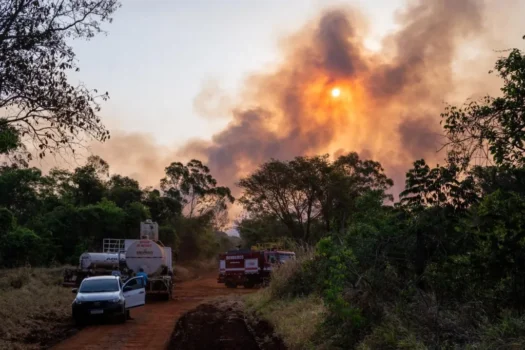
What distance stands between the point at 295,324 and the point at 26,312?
1072 centimetres

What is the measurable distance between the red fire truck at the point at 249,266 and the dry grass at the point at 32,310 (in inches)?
556

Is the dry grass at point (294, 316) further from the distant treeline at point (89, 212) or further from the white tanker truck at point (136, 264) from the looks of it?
the distant treeline at point (89, 212)

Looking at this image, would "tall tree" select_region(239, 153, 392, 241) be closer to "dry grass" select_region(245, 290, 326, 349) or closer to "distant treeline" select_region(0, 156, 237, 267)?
"distant treeline" select_region(0, 156, 237, 267)

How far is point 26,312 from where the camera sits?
1967 cm

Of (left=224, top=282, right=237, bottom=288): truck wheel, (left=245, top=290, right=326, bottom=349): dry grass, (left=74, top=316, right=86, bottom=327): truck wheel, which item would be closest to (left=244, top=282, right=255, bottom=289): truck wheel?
(left=224, top=282, right=237, bottom=288): truck wheel

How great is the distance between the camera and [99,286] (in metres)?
19.9

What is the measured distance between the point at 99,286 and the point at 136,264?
9765 millimetres

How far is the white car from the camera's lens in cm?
1842

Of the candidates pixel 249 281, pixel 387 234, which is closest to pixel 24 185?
pixel 249 281

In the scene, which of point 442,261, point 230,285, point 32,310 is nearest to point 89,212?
point 230,285

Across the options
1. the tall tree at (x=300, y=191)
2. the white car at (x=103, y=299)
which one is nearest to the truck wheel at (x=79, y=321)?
the white car at (x=103, y=299)

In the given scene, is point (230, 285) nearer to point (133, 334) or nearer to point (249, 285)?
point (249, 285)

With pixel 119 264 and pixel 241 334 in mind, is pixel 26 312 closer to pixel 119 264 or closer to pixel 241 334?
pixel 241 334

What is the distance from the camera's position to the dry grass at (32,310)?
1531cm
